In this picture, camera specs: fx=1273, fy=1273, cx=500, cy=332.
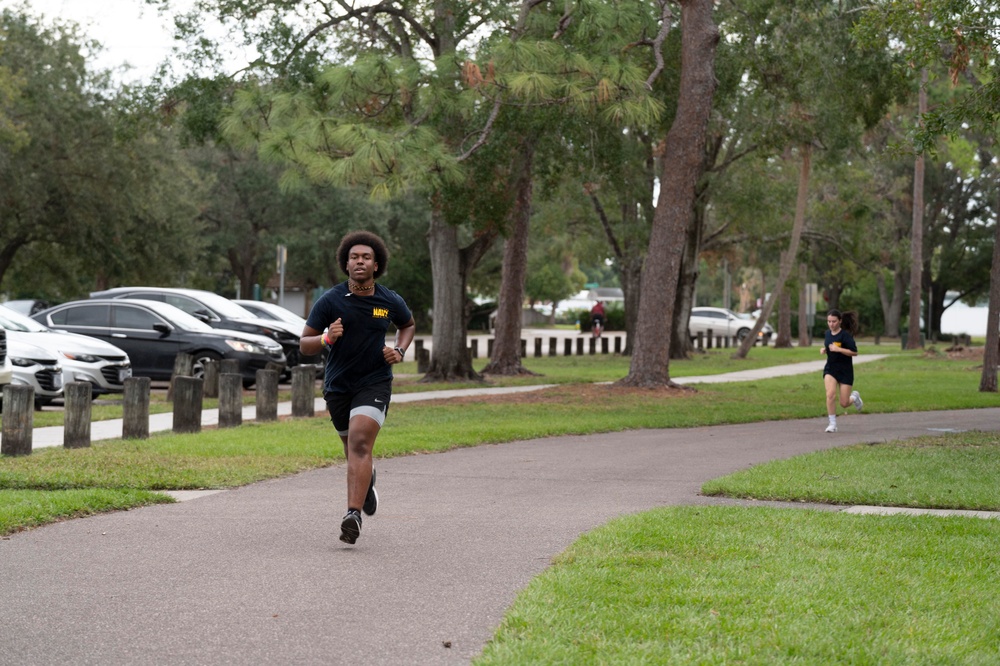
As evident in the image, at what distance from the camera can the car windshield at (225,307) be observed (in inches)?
918

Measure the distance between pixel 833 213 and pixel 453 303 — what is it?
17.4 meters

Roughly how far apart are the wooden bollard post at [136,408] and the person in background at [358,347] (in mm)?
5795

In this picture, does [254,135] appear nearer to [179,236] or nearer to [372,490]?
[372,490]

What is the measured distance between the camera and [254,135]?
19406 millimetres

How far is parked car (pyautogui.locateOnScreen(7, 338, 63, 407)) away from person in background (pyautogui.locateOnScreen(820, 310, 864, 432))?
33.0 ft

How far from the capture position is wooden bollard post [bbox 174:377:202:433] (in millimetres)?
14234

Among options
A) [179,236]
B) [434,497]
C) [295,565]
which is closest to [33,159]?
[179,236]

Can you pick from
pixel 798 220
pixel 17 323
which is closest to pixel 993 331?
pixel 798 220

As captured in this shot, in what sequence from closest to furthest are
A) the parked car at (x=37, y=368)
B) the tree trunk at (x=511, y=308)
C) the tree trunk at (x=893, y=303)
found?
1. the parked car at (x=37, y=368)
2. the tree trunk at (x=511, y=308)
3. the tree trunk at (x=893, y=303)

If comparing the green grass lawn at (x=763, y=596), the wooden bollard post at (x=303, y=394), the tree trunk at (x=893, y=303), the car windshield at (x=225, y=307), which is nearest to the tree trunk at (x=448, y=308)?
the car windshield at (x=225, y=307)

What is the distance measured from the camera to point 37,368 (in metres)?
16.7

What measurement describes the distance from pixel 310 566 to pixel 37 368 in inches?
431

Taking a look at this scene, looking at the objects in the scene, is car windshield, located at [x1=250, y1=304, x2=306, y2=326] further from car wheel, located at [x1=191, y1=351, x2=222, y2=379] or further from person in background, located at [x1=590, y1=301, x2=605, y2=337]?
person in background, located at [x1=590, y1=301, x2=605, y2=337]

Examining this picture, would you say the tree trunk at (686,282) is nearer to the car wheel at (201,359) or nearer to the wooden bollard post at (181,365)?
the car wheel at (201,359)
